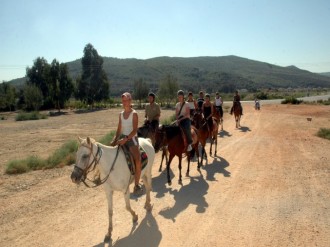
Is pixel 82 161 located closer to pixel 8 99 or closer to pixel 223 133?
pixel 223 133

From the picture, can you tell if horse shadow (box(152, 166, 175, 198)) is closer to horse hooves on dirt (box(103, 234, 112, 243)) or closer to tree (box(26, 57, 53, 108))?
horse hooves on dirt (box(103, 234, 112, 243))

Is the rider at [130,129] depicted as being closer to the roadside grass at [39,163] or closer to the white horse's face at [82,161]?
the white horse's face at [82,161]

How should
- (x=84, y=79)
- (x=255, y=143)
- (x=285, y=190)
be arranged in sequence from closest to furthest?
(x=285, y=190) < (x=255, y=143) < (x=84, y=79)

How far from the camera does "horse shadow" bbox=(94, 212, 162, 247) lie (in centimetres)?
627

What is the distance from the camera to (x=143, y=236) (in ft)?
21.5

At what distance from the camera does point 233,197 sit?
8625mm

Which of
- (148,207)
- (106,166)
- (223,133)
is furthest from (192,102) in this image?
(106,166)

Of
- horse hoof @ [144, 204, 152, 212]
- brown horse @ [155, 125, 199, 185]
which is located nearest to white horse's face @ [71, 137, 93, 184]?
horse hoof @ [144, 204, 152, 212]

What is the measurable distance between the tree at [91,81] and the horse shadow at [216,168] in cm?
5590

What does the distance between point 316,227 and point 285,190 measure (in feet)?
7.88

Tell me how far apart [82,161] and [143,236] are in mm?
2153

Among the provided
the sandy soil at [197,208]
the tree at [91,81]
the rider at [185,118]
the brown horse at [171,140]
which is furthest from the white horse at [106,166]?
the tree at [91,81]

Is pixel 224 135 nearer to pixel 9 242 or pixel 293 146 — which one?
pixel 293 146

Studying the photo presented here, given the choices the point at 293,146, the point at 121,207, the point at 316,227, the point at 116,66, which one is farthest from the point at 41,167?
the point at 116,66
